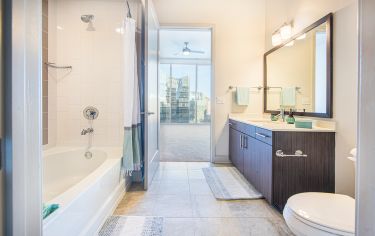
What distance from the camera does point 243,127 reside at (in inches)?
126

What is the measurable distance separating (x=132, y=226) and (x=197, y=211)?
0.60 meters

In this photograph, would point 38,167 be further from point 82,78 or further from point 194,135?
point 194,135

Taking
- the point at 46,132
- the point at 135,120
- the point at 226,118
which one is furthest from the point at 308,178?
the point at 46,132

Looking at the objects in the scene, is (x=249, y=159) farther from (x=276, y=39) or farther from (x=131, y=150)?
(x=276, y=39)

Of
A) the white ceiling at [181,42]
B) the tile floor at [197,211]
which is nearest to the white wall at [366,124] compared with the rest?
the tile floor at [197,211]

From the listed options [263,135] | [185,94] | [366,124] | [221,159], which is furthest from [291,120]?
[185,94]

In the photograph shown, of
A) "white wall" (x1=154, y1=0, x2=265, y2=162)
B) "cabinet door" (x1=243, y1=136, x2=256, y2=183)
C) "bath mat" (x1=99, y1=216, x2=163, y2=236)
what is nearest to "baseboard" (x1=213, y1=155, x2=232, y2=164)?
"white wall" (x1=154, y1=0, x2=265, y2=162)

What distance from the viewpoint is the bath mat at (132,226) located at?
1897 mm

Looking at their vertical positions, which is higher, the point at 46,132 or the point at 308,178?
the point at 46,132

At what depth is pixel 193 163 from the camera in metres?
4.25

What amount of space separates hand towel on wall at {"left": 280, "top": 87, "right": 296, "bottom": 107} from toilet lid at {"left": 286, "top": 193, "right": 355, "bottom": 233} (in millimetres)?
1589

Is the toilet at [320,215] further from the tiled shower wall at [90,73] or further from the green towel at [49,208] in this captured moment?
the tiled shower wall at [90,73]

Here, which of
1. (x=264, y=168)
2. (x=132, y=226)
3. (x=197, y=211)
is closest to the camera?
(x=132, y=226)

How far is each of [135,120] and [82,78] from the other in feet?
3.02
